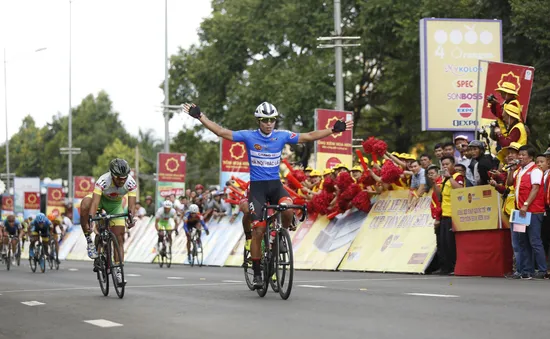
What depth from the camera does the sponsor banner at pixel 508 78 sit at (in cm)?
1988

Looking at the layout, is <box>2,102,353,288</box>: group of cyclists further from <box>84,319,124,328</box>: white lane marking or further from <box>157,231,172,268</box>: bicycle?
<box>157,231,172,268</box>: bicycle

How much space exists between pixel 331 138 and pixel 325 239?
14.7 feet

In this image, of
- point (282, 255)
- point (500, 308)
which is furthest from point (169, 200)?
point (500, 308)

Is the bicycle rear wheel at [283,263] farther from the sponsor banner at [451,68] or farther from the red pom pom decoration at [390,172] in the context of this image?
the sponsor banner at [451,68]

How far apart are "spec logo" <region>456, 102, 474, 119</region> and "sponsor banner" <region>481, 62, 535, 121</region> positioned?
3.63m

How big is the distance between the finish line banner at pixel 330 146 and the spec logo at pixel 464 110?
12.1 ft

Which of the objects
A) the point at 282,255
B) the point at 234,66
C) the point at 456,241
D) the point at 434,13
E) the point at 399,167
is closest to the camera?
the point at 282,255

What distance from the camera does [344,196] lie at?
74.5 ft

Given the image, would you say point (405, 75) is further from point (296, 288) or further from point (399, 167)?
point (296, 288)

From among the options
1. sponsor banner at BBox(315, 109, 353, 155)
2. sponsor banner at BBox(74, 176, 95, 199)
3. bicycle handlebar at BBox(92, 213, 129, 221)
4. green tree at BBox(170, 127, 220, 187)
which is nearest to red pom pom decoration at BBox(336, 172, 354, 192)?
sponsor banner at BBox(315, 109, 353, 155)

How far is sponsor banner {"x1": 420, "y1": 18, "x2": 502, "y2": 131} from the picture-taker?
79.3 feet

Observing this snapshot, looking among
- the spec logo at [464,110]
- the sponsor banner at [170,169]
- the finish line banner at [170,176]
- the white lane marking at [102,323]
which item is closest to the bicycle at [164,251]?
the finish line banner at [170,176]

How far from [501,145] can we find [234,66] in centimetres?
4079

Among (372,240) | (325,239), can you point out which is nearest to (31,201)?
(325,239)
